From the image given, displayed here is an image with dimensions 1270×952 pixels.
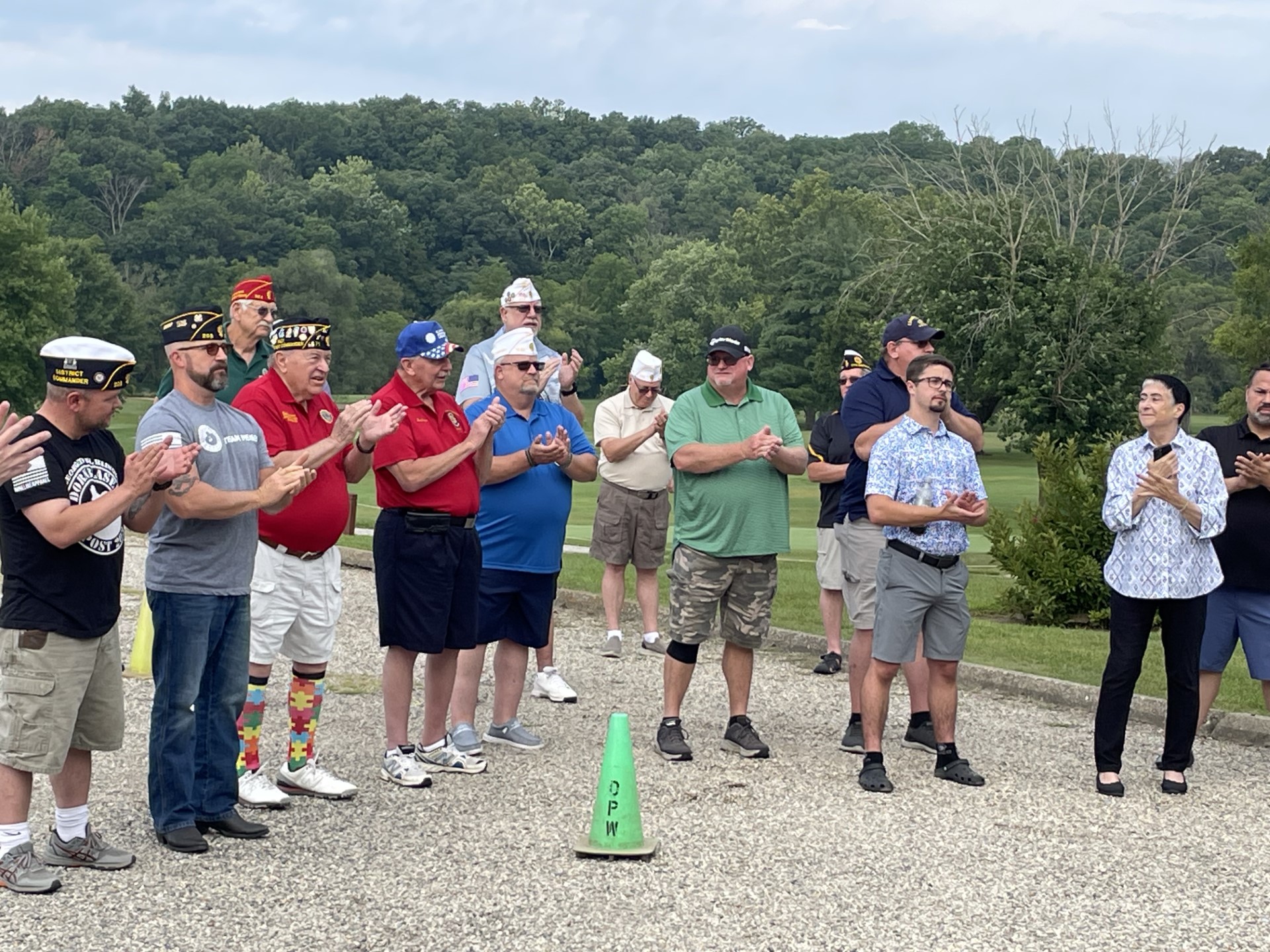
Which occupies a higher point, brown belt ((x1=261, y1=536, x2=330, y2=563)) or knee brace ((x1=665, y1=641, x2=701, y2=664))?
brown belt ((x1=261, y1=536, x2=330, y2=563))

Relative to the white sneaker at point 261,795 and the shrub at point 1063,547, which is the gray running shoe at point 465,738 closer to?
the white sneaker at point 261,795

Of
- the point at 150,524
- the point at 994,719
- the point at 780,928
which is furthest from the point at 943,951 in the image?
the point at 994,719

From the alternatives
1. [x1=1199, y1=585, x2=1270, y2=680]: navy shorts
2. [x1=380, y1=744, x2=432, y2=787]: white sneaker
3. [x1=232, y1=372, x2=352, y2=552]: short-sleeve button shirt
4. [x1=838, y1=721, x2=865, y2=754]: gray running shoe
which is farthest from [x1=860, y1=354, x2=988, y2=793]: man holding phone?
[x1=232, y1=372, x2=352, y2=552]: short-sleeve button shirt

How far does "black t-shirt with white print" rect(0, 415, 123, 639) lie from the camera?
5535 millimetres

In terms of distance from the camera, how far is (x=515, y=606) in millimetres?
8289

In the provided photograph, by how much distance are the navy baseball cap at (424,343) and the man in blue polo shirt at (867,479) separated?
2.30 meters

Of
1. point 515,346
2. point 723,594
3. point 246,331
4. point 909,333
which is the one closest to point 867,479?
point 909,333

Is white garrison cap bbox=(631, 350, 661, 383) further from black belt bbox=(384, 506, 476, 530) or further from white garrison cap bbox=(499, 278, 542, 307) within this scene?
black belt bbox=(384, 506, 476, 530)

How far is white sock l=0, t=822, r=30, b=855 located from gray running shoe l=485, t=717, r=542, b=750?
304cm

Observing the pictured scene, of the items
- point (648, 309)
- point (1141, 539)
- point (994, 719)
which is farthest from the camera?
point (648, 309)

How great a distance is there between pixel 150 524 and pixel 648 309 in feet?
380

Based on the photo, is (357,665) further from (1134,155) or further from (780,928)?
(1134,155)

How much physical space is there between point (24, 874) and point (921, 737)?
Result: 4.77m

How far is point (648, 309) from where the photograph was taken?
397 feet
